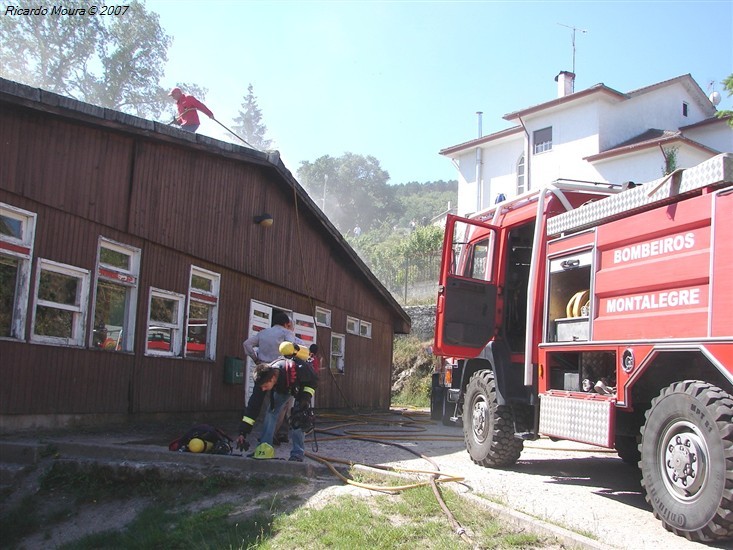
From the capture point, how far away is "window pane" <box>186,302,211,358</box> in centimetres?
1191

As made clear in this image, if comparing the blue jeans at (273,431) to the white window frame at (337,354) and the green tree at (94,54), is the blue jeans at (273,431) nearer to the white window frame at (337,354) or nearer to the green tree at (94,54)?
the white window frame at (337,354)

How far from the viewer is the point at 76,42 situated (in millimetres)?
→ 47688

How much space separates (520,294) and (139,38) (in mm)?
50865

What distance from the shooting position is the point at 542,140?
101 feet

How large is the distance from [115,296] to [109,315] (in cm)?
31

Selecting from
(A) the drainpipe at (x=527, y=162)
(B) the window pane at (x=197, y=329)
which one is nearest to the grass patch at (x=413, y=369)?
(A) the drainpipe at (x=527, y=162)

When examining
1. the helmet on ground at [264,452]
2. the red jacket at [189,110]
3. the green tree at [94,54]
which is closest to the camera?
the helmet on ground at [264,452]

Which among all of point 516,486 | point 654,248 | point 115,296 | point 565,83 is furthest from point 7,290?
point 565,83

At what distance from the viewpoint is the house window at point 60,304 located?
8.83 m

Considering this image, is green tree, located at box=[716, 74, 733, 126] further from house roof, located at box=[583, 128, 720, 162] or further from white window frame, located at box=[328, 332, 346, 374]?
house roof, located at box=[583, 128, 720, 162]

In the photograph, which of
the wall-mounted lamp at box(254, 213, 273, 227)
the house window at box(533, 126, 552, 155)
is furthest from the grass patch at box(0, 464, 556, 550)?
the house window at box(533, 126, 552, 155)

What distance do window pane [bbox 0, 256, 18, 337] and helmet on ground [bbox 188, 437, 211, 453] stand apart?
112 inches

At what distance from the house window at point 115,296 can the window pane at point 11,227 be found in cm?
136

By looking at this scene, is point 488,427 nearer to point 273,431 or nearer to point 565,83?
point 273,431
